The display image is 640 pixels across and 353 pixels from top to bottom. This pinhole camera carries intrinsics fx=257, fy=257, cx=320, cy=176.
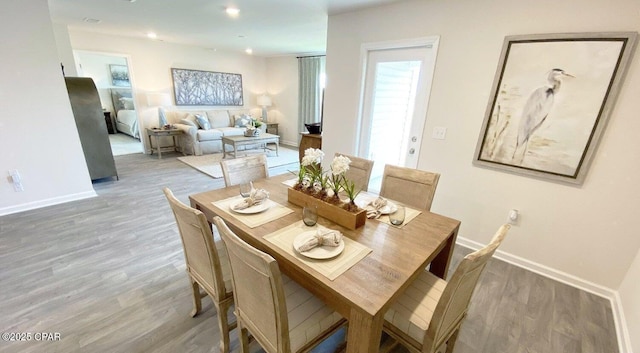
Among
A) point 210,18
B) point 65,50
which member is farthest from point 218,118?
point 210,18

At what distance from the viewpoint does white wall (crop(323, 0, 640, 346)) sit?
181 cm

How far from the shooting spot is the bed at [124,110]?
7141 millimetres

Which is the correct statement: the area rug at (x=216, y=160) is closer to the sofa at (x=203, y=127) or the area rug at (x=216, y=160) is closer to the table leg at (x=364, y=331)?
the sofa at (x=203, y=127)

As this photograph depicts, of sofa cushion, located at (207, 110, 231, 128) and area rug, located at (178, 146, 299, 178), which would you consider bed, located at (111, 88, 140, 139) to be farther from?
area rug, located at (178, 146, 299, 178)

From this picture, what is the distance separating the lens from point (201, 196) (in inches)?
69.5

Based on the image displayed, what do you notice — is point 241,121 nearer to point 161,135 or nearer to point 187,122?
point 187,122

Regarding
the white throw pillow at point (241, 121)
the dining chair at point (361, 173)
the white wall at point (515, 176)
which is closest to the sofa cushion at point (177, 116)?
the white throw pillow at point (241, 121)

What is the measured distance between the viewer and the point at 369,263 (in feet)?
3.69

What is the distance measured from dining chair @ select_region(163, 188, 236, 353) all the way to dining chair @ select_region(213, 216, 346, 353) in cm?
16

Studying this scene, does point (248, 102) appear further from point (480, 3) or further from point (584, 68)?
point (584, 68)

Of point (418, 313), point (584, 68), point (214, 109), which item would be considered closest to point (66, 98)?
point (214, 109)

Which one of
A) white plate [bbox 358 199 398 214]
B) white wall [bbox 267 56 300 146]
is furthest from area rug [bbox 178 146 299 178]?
white plate [bbox 358 199 398 214]

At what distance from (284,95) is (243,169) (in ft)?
17.8

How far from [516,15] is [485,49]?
283 mm
